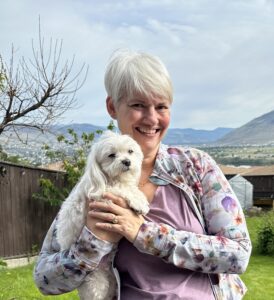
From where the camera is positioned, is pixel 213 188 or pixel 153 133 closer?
pixel 213 188

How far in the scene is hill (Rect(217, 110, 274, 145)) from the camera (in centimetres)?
7390

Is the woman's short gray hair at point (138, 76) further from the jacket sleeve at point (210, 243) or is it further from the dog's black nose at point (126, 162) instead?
the jacket sleeve at point (210, 243)

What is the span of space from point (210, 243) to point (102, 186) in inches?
22.4

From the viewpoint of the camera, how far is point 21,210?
14414mm

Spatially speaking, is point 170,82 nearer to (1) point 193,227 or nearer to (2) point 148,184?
(2) point 148,184

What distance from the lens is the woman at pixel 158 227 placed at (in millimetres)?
1880

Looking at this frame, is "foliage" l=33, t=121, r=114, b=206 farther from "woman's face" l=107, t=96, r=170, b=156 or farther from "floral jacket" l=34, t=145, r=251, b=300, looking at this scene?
Result: "floral jacket" l=34, t=145, r=251, b=300

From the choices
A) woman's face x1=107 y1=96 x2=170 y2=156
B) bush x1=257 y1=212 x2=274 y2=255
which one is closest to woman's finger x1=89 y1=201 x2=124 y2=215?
woman's face x1=107 y1=96 x2=170 y2=156

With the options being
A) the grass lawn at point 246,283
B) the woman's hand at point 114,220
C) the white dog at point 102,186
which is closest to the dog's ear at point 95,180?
the white dog at point 102,186

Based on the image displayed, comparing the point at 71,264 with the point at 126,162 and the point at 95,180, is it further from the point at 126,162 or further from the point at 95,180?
the point at 126,162

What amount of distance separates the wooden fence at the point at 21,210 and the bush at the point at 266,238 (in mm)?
6635

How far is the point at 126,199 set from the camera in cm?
207

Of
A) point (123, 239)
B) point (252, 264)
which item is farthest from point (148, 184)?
point (252, 264)

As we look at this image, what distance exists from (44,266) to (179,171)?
740 millimetres
